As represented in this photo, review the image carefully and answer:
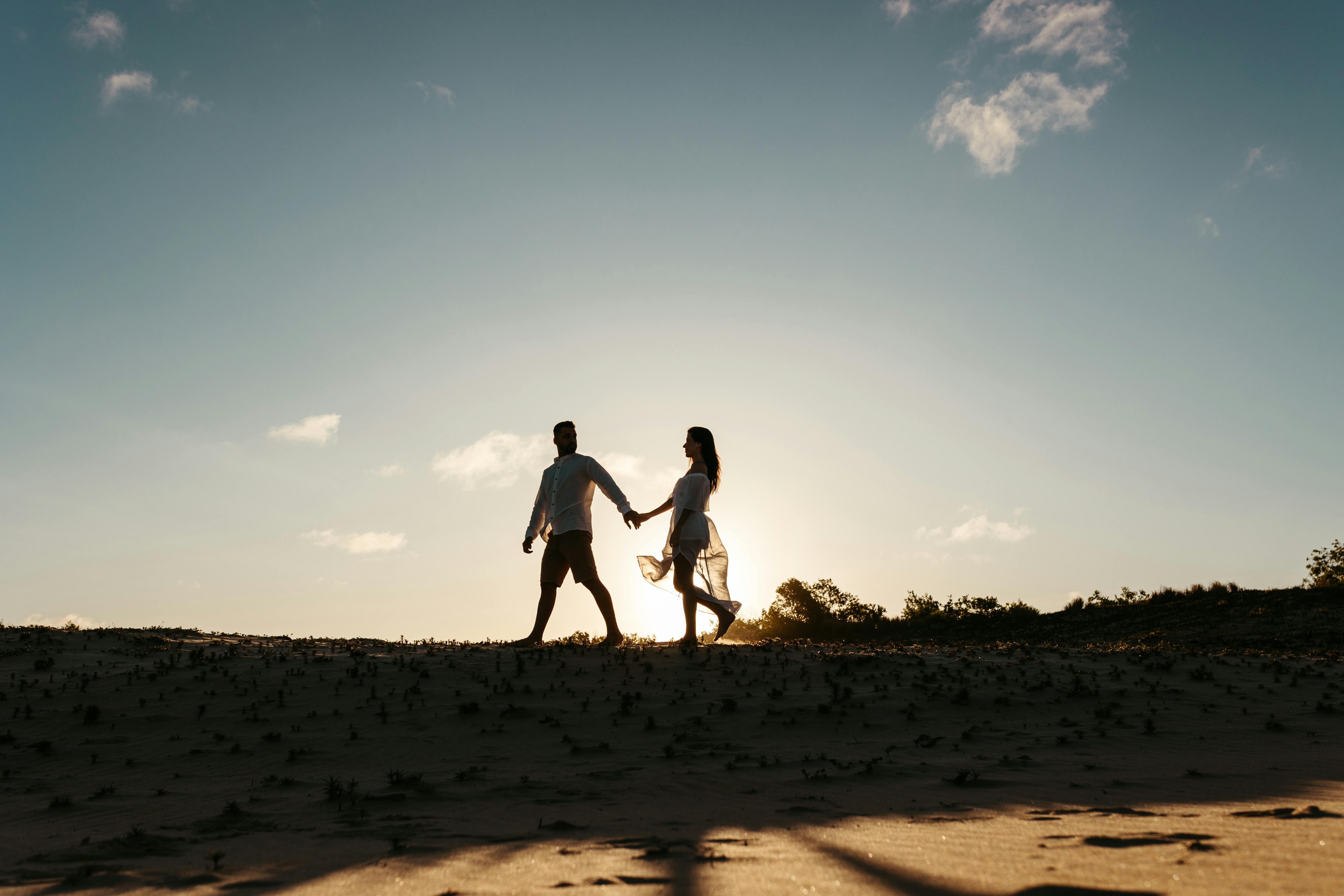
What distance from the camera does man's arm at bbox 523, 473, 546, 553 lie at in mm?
12609

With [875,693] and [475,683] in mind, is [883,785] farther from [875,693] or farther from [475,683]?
[475,683]

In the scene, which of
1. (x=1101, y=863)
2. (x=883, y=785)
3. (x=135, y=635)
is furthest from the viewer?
(x=135, y=635)

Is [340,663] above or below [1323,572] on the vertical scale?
below

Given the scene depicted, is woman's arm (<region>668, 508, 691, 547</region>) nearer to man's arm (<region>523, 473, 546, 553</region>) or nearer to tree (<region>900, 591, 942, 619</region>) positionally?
man's arm (<region>523, 473, 546, 553</region>)

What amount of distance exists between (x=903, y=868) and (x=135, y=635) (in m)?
14.8

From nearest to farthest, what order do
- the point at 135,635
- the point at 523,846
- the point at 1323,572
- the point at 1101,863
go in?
the point at 1101,863, the point at 523,846, the point at 135,635, the point at 1323,572

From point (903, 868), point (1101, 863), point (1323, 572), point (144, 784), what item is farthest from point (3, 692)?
point (1323, 572)

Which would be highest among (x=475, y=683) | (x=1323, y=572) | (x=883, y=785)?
(x=1323, y=572)

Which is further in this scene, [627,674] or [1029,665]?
[1029,665]

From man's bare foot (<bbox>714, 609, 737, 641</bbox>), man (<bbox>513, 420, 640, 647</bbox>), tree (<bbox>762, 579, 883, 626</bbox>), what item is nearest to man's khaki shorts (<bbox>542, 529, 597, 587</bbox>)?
man (<bbox>513, 420, 640, 647</bbox>)

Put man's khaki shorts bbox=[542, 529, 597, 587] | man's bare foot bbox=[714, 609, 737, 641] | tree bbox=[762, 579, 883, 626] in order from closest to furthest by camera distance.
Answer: man's khaki shorts bbox=[542, 529, 597, 587], man's bare foot bbox=[714, 609, 737, 641], tree bbox=[762, 579, 883, 626]

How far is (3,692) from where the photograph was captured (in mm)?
9766

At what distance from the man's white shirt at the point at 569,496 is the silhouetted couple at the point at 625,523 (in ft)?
0.04

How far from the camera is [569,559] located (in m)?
12.3
